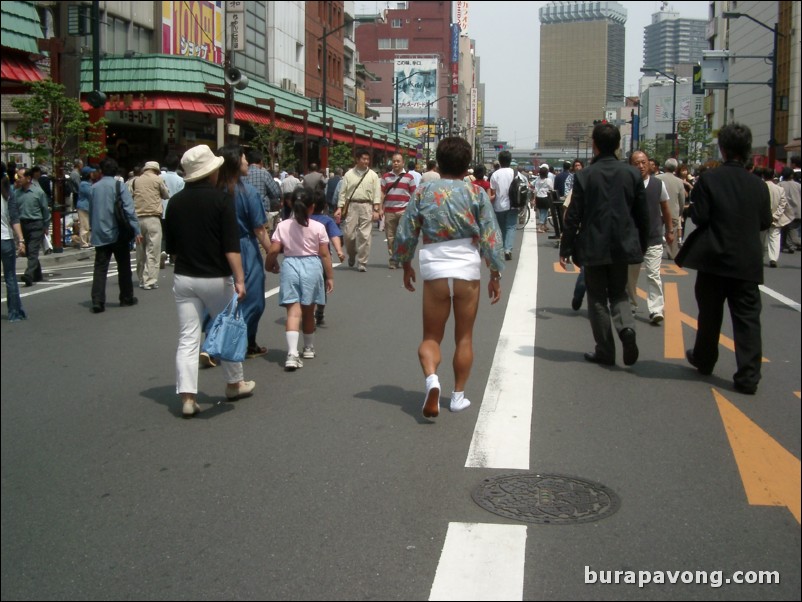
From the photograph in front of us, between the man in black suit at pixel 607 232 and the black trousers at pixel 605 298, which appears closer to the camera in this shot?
the man in black suit at pixel 607 232

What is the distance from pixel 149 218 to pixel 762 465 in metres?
9.92

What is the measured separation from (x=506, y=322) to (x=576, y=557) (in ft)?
19.4

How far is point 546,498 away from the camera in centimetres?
454

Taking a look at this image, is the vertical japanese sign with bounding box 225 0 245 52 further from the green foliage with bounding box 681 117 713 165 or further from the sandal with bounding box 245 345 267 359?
the green foliage with bounding box 681 117 713 165

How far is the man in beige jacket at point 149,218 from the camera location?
12812mm

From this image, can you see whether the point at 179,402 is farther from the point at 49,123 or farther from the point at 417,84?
the point at 417,84

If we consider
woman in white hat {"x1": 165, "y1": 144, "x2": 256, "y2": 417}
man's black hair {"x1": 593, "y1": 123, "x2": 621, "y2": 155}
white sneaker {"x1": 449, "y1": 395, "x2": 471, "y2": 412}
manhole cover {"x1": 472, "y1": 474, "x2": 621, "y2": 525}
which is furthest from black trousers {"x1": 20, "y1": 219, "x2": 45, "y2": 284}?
manhole cover {"x1": 472, "y1": 474, "x2": 621, "y2": 525}

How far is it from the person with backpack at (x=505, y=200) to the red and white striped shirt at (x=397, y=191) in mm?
1694

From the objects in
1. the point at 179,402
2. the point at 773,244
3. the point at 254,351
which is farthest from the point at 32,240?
the point at 773,244

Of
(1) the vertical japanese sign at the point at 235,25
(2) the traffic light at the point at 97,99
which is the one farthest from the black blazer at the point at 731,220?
(1) the vertical japanese sign at the point at 235,25

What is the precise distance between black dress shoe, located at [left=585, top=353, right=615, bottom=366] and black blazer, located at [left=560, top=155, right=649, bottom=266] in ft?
2.73

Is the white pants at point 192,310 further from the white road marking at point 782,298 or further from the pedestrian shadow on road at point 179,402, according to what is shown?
the white road marking at point 782,298

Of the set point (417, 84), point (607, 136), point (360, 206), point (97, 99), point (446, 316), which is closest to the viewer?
point (446, 316)

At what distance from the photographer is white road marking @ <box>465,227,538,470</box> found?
17.1 feet
